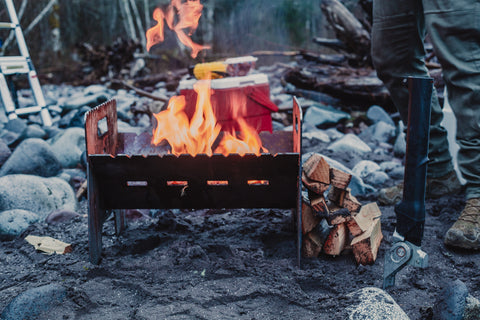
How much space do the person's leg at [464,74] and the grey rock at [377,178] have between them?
4.09 feet

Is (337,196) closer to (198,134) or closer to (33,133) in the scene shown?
(198,134)

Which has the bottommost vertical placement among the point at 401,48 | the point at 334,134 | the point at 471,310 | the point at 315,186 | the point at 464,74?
the point at 334,134

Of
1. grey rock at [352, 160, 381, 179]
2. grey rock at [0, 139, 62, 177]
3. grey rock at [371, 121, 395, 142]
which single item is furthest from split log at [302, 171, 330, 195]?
grey rock at [371, 121, 395, 142]

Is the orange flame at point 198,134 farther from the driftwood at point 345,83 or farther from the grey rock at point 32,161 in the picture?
the driftwood at point 345,83

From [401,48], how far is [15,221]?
288 cm

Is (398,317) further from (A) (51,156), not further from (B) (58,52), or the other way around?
(B) (58,52)

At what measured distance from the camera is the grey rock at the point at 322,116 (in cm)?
617

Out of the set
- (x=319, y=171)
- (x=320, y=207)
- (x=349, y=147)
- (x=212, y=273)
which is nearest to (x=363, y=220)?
(x=320, y=207)

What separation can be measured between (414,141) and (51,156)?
330 centimetres

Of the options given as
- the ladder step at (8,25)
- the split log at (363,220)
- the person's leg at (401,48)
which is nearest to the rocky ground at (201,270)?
the split log at (363,220)

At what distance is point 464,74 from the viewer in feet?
7.89

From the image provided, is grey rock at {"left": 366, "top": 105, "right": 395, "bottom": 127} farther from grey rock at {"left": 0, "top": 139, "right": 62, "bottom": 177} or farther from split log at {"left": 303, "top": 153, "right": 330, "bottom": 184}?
grey rock at {"left": 0, "top": 139, "right": 62, "bottom": 177}

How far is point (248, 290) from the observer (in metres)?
1.97

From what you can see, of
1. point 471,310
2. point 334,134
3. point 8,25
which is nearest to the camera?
point 471,310
